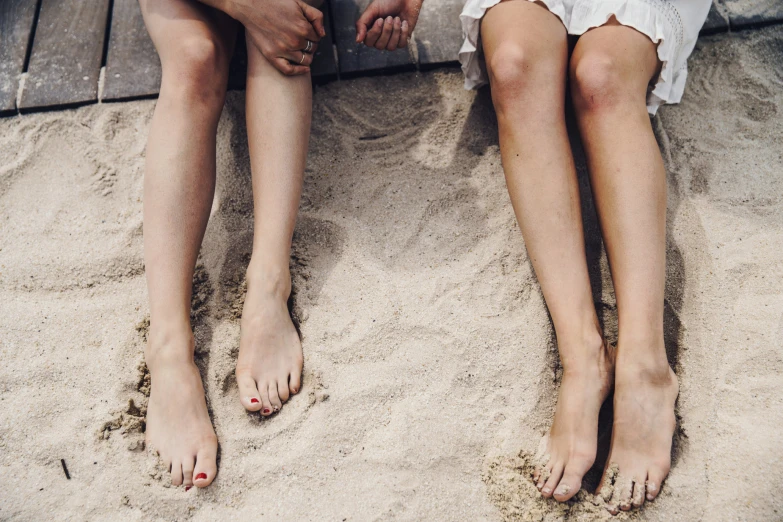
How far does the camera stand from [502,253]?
5.24ft

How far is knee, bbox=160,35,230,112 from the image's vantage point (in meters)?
1.47

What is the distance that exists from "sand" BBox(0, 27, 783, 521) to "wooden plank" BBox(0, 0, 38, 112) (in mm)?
132

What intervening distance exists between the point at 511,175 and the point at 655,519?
2.72ft

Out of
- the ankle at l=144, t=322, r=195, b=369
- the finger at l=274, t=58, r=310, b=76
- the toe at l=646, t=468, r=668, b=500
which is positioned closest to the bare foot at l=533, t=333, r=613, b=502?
the toe at l=646, t=468, r=668, b=500

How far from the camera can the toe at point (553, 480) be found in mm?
1251

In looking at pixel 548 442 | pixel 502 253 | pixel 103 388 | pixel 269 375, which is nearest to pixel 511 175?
pixel 502 253

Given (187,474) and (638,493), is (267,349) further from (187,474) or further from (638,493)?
(638,493)

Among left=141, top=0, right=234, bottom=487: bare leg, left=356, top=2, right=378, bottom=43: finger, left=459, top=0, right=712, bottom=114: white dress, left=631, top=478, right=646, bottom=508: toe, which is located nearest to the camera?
left=631, top=478, right=646, bottom=508: toe

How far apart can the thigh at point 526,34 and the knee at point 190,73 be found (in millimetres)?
722

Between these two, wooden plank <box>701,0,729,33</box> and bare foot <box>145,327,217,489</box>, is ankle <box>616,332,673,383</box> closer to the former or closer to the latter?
A: bare foot <box>145,327,217,489</box>

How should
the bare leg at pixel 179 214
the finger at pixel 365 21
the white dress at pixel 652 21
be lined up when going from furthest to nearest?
the finger at pixel 365 21 < the white dress at pixel 652 21 < the bare leg at pixel 179 214

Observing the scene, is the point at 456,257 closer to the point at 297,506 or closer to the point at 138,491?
the point at 297,506

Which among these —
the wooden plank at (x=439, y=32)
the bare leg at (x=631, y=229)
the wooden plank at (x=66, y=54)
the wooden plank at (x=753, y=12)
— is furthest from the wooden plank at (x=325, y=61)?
the wooden plank at (x=753, y=12)

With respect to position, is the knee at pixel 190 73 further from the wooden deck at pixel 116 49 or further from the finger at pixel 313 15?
the wooden deck at pixel 116 49
